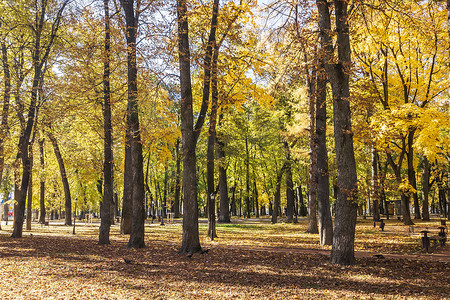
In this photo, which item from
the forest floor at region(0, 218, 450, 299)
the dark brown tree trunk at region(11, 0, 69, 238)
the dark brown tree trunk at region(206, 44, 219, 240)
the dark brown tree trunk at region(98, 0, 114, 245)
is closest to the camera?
the forest floor at region(0, 218, 450, 299)

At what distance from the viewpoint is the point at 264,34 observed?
11.7m

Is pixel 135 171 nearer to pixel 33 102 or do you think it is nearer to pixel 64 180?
pixel 33 102

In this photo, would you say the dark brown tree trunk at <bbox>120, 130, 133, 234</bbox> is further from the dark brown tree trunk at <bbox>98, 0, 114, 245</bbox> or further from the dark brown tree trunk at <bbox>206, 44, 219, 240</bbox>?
the dark brown tree trunk at <bbox>206, 44, 219, 240</bbox>

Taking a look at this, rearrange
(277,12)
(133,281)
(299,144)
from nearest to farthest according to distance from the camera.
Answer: (133,281)
(277,12)
(299,144)

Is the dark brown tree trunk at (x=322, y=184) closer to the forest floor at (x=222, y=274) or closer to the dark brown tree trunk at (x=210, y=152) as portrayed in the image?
the forest floor at (x=222, y=274)

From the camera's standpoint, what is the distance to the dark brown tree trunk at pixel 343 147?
9.16 metres

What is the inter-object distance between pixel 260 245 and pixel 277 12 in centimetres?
836

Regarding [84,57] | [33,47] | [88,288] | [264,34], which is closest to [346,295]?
[88,288]

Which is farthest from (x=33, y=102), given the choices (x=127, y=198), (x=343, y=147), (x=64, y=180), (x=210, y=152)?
(x=343, y=147)

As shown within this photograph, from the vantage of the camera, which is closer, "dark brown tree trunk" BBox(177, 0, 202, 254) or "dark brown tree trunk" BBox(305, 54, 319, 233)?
"dark brown tree trunk" BBox(177, 0, 202, 254)

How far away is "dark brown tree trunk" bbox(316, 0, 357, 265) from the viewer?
9156 mm

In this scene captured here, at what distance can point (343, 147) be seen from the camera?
30.7ft

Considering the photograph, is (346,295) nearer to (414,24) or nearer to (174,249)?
(414,24)

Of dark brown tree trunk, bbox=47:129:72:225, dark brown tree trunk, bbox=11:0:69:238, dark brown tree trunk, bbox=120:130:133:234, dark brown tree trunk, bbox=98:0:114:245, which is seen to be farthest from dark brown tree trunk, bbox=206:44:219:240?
dark brown tree trunk, bbox=47:129:72:225
